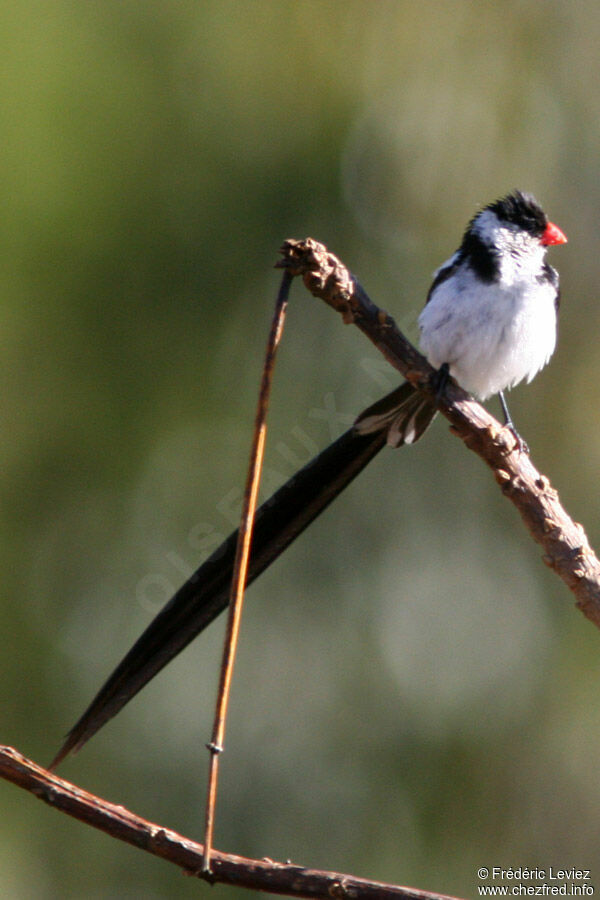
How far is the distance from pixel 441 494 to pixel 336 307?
9.89 feet

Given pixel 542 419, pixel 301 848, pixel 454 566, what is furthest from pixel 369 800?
pixel 542 419

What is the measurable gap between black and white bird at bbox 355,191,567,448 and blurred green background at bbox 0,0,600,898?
1.03 meters

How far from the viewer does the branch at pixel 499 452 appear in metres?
1.63

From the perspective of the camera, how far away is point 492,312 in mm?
2859

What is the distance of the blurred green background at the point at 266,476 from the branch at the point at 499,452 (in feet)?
6.36

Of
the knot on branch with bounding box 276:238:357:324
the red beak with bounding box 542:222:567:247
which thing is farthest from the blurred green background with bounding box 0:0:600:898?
the knot on branch with bounding box 276:238:357:324

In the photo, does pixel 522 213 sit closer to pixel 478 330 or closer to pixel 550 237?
pixel 550 237

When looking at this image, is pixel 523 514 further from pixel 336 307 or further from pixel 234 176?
pixel 234 176

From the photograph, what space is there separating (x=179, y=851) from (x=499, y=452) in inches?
33.4

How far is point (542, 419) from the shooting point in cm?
454

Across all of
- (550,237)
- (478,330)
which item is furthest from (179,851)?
(550,237)

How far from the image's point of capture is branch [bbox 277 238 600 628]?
1.63 meters

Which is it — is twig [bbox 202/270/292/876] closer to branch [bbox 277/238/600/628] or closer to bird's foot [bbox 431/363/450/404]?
branch [bbox 277/238/600/628]

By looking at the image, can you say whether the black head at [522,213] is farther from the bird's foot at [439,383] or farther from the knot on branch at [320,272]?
the knot on branch at [320,272]
